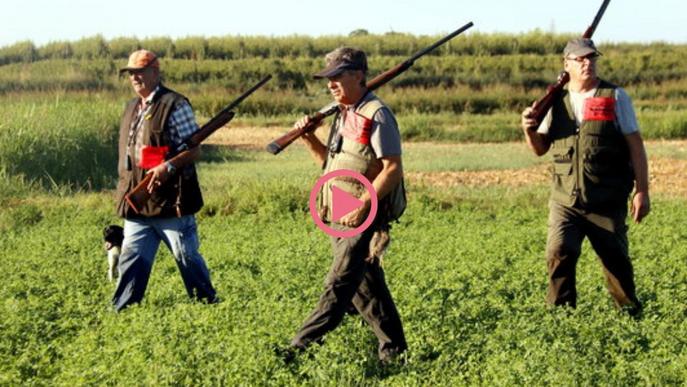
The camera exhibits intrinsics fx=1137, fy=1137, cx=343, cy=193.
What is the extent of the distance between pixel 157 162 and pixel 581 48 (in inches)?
115

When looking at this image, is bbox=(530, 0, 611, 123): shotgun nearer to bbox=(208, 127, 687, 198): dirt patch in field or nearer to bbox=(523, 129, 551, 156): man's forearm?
bbox=(523, 129, 551, 156): man's forearm

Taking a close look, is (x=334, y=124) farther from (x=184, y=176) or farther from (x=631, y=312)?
(x=631, y=312)

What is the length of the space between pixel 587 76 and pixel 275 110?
2779 centimetres

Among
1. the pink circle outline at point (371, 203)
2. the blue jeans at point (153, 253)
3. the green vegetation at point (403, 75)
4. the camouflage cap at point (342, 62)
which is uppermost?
the camouflage cap at point (342, 62)

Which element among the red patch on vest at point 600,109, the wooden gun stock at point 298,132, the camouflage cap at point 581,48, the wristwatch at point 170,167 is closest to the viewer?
the wooden gun stock at point 298,132

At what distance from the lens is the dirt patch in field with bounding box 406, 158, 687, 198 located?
59.3 feet

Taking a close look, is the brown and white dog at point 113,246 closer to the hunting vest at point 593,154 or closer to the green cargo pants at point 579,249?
the green cargo pants at point 579,249

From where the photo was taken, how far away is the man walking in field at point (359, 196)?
20.9 ft

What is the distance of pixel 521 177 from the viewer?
63.0 feet

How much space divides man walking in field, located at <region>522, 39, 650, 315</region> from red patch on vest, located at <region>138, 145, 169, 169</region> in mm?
2433

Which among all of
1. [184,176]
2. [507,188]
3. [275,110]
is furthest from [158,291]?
[275,110]

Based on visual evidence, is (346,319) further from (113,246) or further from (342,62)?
(113,246)

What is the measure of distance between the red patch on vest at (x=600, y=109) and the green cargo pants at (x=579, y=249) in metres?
0.64

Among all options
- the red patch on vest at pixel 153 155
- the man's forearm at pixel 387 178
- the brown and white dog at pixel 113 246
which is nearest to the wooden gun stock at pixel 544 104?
the man's forearm at pixel 387 178
